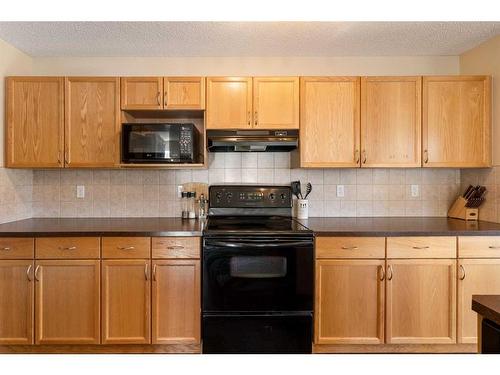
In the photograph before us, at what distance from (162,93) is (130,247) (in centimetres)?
115

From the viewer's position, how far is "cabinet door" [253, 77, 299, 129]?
281cm

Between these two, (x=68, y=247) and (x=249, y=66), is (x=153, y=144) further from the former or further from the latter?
(x=249, y=66)

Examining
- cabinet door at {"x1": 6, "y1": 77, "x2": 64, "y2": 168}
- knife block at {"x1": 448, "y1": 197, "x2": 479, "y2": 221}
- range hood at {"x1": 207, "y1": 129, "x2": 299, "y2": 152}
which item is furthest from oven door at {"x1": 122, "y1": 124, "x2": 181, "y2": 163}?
knife block at {"x1": 448, "y1": 197, "x2": 479, "y2": 221}

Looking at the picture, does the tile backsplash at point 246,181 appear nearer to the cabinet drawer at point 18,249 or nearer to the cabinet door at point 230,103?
the cabinet door at point 230,103

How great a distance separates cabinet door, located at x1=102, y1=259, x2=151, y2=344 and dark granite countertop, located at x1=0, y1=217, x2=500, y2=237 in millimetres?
228

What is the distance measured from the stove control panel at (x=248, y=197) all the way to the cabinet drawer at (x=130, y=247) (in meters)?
0.75

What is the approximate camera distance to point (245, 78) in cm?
282

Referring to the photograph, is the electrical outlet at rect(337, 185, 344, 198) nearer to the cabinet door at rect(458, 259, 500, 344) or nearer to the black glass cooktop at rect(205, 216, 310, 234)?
the black glass cooktop at rect(205, 216, 310, 234)

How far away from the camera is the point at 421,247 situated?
2.46 meters

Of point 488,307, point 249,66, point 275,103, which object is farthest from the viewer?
point 249,66

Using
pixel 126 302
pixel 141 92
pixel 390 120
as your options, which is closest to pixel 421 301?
pixel 390 120

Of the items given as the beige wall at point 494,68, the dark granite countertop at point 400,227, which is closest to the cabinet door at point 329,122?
Answer: the dark granite countertop at point 400,227

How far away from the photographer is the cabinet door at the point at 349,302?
247 cm
